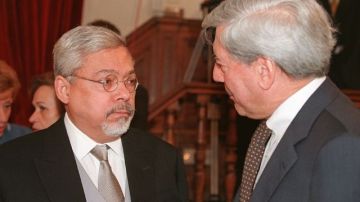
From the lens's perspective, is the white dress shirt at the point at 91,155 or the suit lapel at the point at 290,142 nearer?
the suit lapel at the point at 290,142

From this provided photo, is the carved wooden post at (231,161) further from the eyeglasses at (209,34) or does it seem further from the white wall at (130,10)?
the eyeglasses at (209,34)

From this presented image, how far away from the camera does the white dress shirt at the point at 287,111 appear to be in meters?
1.88

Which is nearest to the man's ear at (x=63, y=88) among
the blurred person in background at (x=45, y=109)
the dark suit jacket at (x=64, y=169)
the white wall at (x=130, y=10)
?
the dark suit jacket at (x=64, y=169)

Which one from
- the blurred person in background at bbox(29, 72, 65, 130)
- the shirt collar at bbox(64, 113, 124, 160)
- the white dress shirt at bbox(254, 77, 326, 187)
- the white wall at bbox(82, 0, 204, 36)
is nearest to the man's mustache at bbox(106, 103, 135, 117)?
the shirt collar at bbox(64, 113, 124, 160)

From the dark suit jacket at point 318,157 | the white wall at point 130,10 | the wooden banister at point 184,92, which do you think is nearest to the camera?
the dark suit jacket at point 318,157

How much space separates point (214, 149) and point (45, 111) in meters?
2.49

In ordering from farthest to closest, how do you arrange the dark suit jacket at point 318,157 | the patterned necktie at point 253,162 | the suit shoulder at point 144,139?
1. the suit shoulder at point 144,139
2. the patterned necktie at point 253,162
3. the dark suit jacket at point 318,157

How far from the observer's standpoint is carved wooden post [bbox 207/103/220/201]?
18.2 feet

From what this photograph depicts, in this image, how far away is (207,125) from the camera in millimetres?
6062

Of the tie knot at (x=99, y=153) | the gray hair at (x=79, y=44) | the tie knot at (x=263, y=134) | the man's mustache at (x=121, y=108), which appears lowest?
the tie knot at (x=99, y=153)

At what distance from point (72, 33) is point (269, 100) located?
89 cm

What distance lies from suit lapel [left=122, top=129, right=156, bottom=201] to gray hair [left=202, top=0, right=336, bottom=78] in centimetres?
80

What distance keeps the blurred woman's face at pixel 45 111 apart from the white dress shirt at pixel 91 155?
41.6 inches

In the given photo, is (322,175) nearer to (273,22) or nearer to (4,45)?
(273,22)
